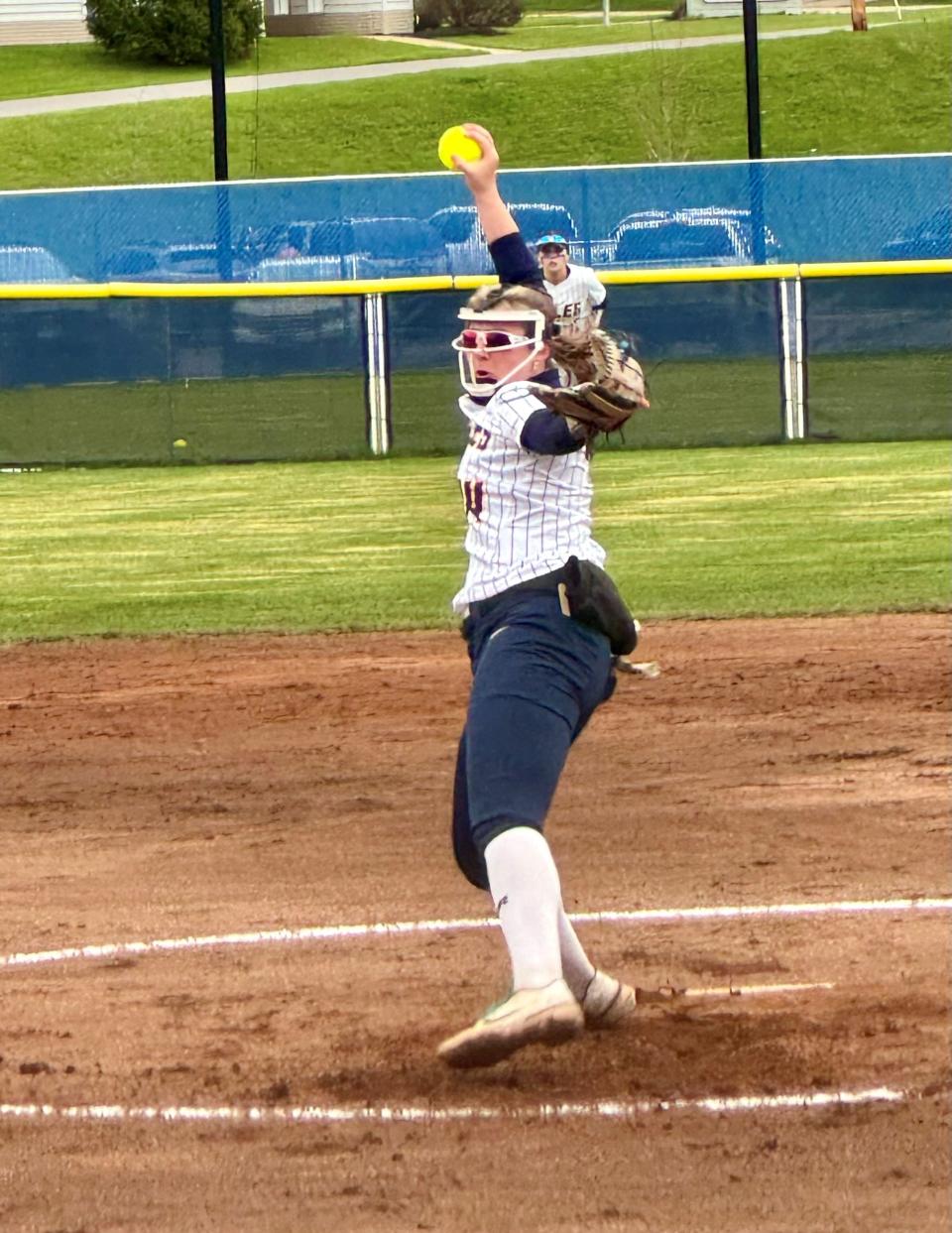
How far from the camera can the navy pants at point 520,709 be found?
438 cm

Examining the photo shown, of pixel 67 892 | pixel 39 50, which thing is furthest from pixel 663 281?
pixel 39 50

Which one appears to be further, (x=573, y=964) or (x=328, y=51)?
(x=328, y=51)

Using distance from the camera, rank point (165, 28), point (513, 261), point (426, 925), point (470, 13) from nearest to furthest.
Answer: point (513, 261) → point (426, 925) → point (165, 28) → point (470, 13)

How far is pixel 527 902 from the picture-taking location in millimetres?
4301

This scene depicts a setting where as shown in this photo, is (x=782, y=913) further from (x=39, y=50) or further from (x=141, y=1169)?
(x=39, y=50)

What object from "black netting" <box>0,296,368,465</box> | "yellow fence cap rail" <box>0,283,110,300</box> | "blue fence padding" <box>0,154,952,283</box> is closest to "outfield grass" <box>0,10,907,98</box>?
"blue fence padding" <box>0,154,952,283</box>

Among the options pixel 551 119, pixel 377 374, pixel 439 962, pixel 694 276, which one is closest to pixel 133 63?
pixel 551 119

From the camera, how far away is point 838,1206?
12.1 ft

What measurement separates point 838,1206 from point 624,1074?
856mm

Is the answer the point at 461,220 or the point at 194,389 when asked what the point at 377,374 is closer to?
the point at 194,389

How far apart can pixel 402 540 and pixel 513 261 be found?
856 centimetres

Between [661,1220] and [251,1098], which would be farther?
[251,1098]

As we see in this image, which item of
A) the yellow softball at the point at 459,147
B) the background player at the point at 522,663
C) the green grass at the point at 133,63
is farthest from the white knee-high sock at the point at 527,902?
the green grass at the point at 133,63

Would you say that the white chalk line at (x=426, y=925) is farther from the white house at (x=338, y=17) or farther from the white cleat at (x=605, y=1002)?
the white house at (x=338, y=17)
